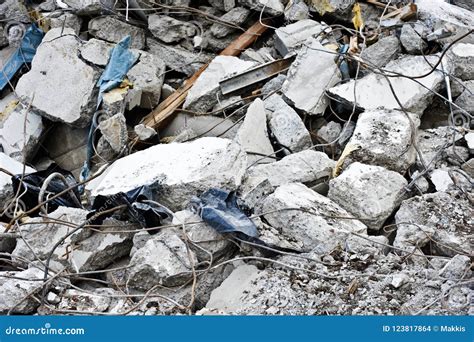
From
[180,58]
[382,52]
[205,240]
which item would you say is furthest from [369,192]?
[180,58]

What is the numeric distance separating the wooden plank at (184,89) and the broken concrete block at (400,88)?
1179mm

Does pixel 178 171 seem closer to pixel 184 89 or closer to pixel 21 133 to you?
pixel 184 89

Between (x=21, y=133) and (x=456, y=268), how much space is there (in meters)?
3.76

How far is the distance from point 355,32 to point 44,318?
3525mm

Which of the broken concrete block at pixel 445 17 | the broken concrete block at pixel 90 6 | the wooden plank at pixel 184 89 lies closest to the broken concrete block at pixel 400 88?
the broken concrete block at pixel 445 17

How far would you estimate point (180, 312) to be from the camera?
3199mm

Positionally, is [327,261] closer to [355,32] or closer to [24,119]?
[355,32]

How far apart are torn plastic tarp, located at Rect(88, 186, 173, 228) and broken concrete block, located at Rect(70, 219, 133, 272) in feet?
0.32

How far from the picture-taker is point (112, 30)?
18.9 feet

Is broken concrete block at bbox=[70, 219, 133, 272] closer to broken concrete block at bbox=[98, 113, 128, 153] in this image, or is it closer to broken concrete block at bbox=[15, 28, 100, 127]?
broken concrete block at bbox=[98, 113, 128, 153]

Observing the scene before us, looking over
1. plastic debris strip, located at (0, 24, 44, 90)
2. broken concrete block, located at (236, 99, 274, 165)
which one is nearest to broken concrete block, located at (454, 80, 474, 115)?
broken concrete block, located at (236, 99, 274, 165)

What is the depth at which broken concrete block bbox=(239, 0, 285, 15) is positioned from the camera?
554cm

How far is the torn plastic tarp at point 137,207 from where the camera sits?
12.2 ft

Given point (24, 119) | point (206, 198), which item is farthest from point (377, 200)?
point (24, 119)
